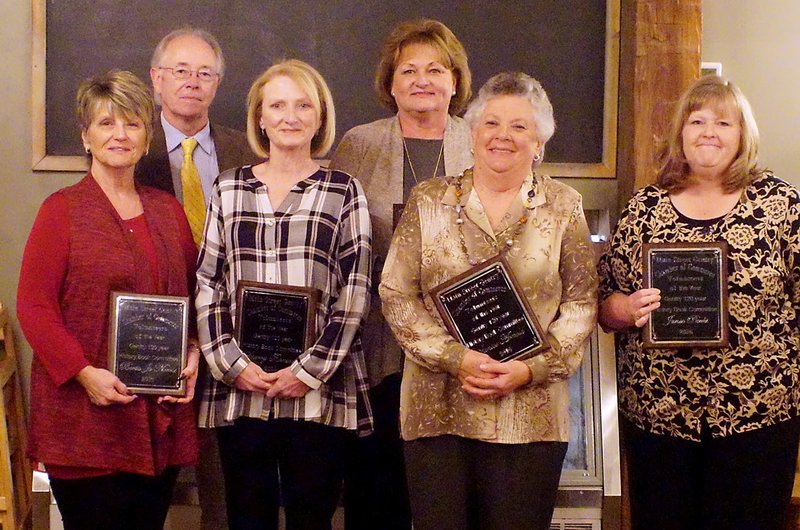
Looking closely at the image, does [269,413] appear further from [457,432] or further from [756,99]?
[756,99]

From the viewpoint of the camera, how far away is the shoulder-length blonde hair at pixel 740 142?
7.10ft

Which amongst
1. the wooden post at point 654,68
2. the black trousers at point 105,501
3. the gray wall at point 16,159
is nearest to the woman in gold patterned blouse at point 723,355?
the wooden post at point 654,68

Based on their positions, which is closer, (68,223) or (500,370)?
(500,370)

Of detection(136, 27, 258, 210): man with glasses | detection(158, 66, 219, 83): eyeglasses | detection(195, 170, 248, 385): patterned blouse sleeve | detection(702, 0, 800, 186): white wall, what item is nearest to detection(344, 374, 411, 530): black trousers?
detection(195, 170, 248, 385): patterned blouse sleeve

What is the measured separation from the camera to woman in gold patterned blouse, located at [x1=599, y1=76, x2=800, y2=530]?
2.11 meters

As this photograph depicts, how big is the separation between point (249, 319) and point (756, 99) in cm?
224

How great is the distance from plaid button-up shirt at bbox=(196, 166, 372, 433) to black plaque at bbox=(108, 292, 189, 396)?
68mm

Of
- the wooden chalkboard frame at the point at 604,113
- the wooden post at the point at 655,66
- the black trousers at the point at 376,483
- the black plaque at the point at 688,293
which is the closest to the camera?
the black plaque at the point at 688,293

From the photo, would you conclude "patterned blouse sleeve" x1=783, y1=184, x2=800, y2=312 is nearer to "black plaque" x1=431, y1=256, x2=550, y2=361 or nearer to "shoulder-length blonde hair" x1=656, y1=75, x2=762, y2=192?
"shoulder-length blonde hair" x1=656, y1=75, x2=762, y2=192

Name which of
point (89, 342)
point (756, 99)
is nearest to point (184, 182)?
point (89, 342)

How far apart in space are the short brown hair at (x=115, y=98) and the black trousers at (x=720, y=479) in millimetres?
1534

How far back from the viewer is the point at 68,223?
7.09ft

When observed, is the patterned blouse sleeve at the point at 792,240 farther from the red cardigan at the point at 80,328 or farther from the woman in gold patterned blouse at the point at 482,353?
the red cardigan at the point at 80,328

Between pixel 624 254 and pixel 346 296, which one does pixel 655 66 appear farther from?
pixel 346 296
